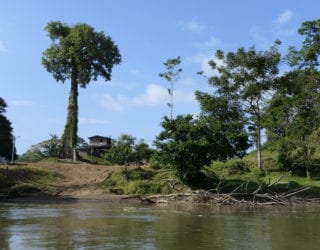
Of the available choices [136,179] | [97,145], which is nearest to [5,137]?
[97,145]

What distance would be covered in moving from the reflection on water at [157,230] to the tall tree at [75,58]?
32081mm

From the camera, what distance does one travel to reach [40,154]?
96750mm

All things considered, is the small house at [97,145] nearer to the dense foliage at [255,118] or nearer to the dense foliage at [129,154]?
the dense foliage at [129,154]

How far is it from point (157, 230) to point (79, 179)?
96.3 feet

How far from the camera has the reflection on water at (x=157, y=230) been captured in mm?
18078

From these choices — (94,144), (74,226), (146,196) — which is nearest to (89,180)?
(146,196)

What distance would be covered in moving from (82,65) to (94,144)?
33364 millimetres

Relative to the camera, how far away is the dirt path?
4497 cm

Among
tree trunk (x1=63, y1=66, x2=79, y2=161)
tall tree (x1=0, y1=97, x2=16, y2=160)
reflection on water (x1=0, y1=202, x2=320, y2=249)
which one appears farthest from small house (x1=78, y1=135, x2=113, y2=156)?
reflection on water (x1=0, y1=202, x2=320, y2=249)

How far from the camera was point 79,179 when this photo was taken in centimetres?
5047

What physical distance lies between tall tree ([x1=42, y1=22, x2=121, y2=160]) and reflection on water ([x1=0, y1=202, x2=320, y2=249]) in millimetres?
32081

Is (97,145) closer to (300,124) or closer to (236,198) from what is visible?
(300,124)

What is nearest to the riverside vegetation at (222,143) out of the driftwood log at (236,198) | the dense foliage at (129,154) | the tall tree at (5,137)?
the driftwood log at (236,198)

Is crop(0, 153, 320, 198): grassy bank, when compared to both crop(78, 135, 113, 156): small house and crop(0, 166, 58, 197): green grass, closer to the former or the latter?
crop(0, 166, 58, 197): green grass
